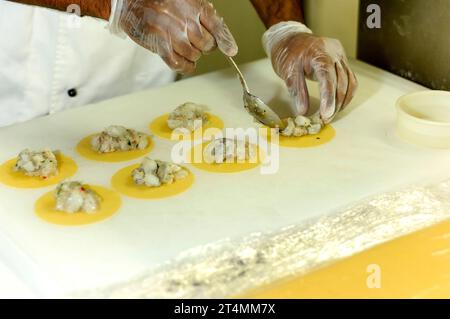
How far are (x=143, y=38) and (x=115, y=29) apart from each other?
0.09 m

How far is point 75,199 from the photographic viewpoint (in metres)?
1.26

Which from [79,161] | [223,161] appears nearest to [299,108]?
[223,161]

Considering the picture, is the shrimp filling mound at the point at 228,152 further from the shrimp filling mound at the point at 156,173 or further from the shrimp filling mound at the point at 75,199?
the shrimp filling mound at the point at 75,199

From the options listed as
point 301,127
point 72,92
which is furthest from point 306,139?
point 72,92

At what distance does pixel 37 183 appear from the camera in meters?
1.37

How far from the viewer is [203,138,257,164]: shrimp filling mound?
1.42 metres

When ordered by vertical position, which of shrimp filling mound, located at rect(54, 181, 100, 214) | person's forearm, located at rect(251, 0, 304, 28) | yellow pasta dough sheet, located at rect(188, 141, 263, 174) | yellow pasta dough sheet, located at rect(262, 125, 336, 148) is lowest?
yellow pasta dough sheet, located at rect(262, 125, 336, 148)

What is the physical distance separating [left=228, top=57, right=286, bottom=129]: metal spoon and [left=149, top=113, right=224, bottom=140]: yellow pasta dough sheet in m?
0.08

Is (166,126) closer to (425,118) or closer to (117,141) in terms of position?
(117,141)

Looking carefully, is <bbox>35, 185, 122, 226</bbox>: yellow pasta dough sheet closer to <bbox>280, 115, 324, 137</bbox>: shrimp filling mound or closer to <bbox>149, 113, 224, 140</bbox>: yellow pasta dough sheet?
<bbox>149, 113, 224, 140</bbox>: yellow pasta dough sheet

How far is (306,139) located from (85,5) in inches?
22.3

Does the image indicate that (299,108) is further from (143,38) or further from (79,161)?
(79,161)

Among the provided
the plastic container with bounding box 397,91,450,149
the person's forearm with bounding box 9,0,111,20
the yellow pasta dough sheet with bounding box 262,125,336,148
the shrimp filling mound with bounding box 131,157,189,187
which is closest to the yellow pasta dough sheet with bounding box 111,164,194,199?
the shrimp filling mound with bounding box 131,157,189,187
